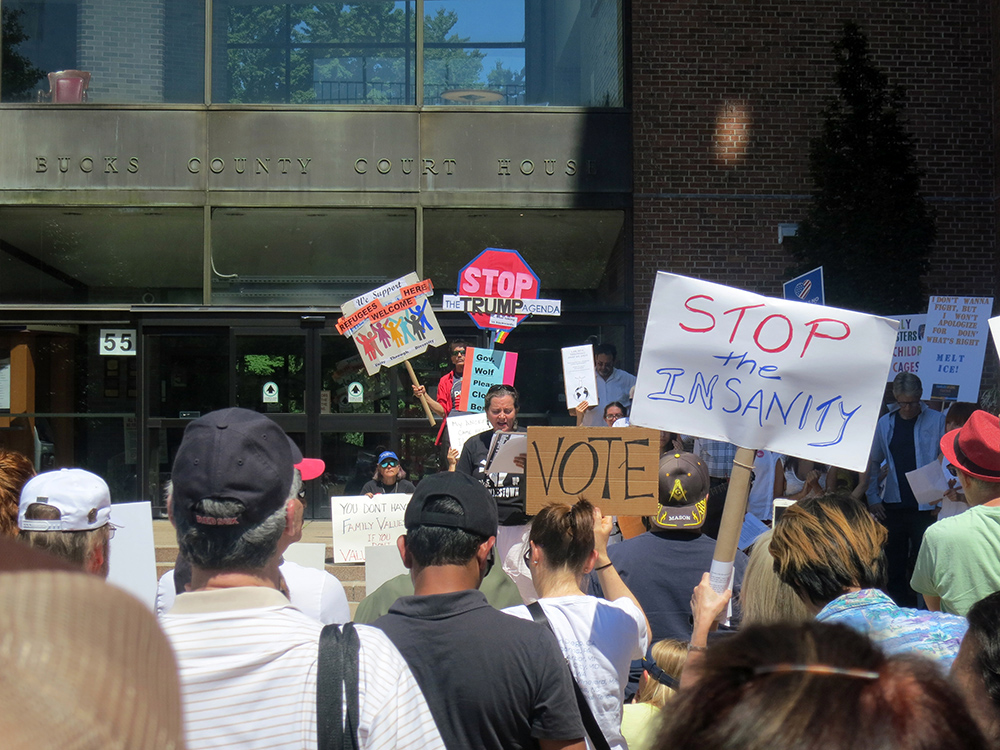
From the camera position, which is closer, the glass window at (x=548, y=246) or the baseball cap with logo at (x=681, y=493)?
the baseball cap with logo at (x=681, y=493)

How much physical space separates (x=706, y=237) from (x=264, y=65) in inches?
226

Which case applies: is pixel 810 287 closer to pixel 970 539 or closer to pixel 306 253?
pixel 970 539

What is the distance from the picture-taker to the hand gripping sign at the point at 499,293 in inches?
354

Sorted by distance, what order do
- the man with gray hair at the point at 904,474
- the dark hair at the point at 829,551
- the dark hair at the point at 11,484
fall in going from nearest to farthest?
the dark hair at the point at 829,551 < the dark hair at the point at 11,484 < the man with gray hair at the point at 904,474

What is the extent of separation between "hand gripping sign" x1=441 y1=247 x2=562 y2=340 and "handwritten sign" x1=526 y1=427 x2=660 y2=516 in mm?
4871

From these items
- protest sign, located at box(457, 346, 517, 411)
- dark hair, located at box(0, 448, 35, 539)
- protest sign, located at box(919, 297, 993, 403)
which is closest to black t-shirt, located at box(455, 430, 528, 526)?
protest sign, located at box(457, 346, 517, 411)

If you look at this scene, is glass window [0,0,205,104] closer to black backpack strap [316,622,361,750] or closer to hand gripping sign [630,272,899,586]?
hand gripping sign [630,272,899,586]

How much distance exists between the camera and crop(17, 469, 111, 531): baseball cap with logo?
2.62 metres

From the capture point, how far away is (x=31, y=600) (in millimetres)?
624

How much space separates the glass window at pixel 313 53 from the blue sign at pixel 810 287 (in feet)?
18.3

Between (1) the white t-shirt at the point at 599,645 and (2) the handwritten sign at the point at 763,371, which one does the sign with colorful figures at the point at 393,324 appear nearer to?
(2) the handwritten sign at the point at 763,371

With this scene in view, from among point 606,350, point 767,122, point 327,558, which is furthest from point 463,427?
point 767,122

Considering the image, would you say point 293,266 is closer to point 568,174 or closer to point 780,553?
point 568,174

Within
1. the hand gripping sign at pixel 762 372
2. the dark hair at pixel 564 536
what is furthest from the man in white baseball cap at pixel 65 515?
the hand gripping sign at pixel 762 372
